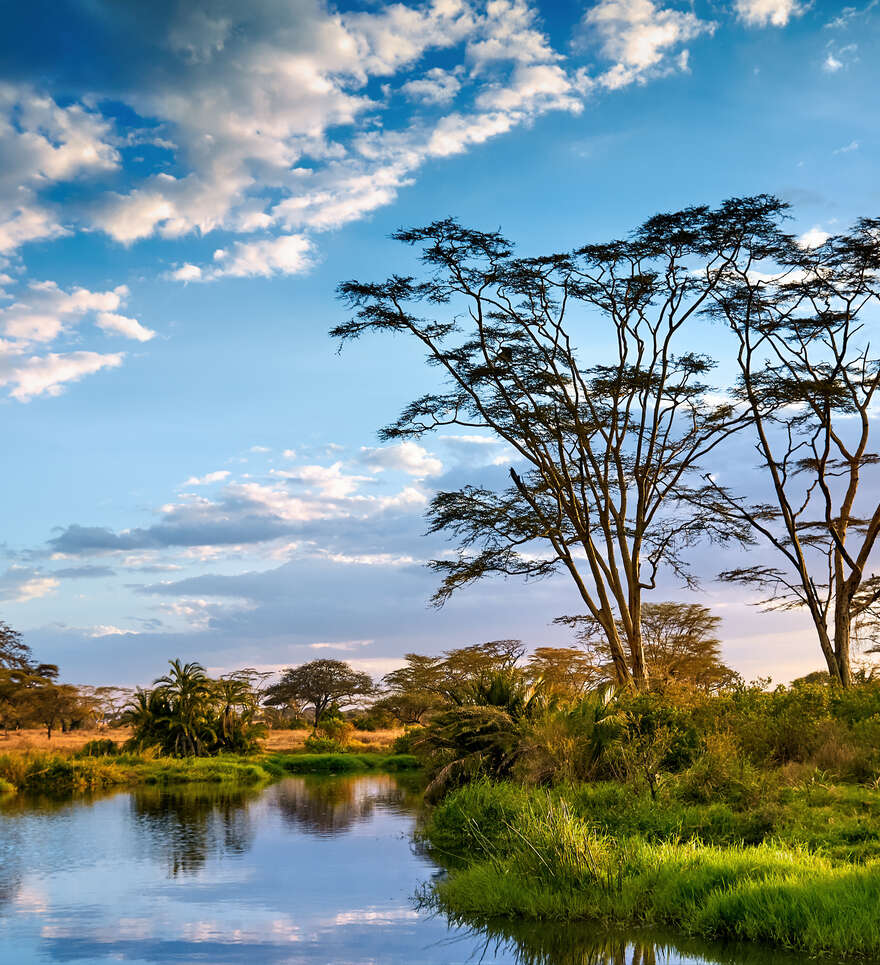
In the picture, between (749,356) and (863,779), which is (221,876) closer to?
(863,779)

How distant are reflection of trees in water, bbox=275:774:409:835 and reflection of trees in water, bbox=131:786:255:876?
3.16ft

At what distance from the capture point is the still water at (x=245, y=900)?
7.29 m

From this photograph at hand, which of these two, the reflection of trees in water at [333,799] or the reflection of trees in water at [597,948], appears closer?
the reflection of trees in water at [597,948]

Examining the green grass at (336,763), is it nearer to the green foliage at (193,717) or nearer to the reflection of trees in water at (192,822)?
the green foliage at (193,717)

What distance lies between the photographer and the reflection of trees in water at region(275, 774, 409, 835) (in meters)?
16.4

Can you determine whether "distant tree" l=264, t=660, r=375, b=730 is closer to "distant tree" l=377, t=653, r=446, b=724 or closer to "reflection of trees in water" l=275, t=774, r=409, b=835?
"distant tree" l=377, t=653, r=446, b=724

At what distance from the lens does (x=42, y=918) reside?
28.5 ft

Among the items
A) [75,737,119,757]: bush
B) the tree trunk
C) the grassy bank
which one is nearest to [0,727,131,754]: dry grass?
[75,737,119,757]: bush

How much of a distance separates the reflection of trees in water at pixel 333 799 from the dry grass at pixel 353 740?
27.1ft

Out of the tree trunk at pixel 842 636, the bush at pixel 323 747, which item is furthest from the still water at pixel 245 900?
the bush at pixel 323 747

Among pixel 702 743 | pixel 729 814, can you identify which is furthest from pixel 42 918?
pixel 702 743

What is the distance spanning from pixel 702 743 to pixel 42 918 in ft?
30.1

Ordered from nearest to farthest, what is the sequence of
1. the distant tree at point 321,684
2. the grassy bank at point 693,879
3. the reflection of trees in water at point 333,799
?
1. the grassy bank at point 693,879
2. the reflection of trees in water at point 333,799
3. the distant tree at point 321,684

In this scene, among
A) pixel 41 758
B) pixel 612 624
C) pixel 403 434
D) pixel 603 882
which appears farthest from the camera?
pixel 41 758
